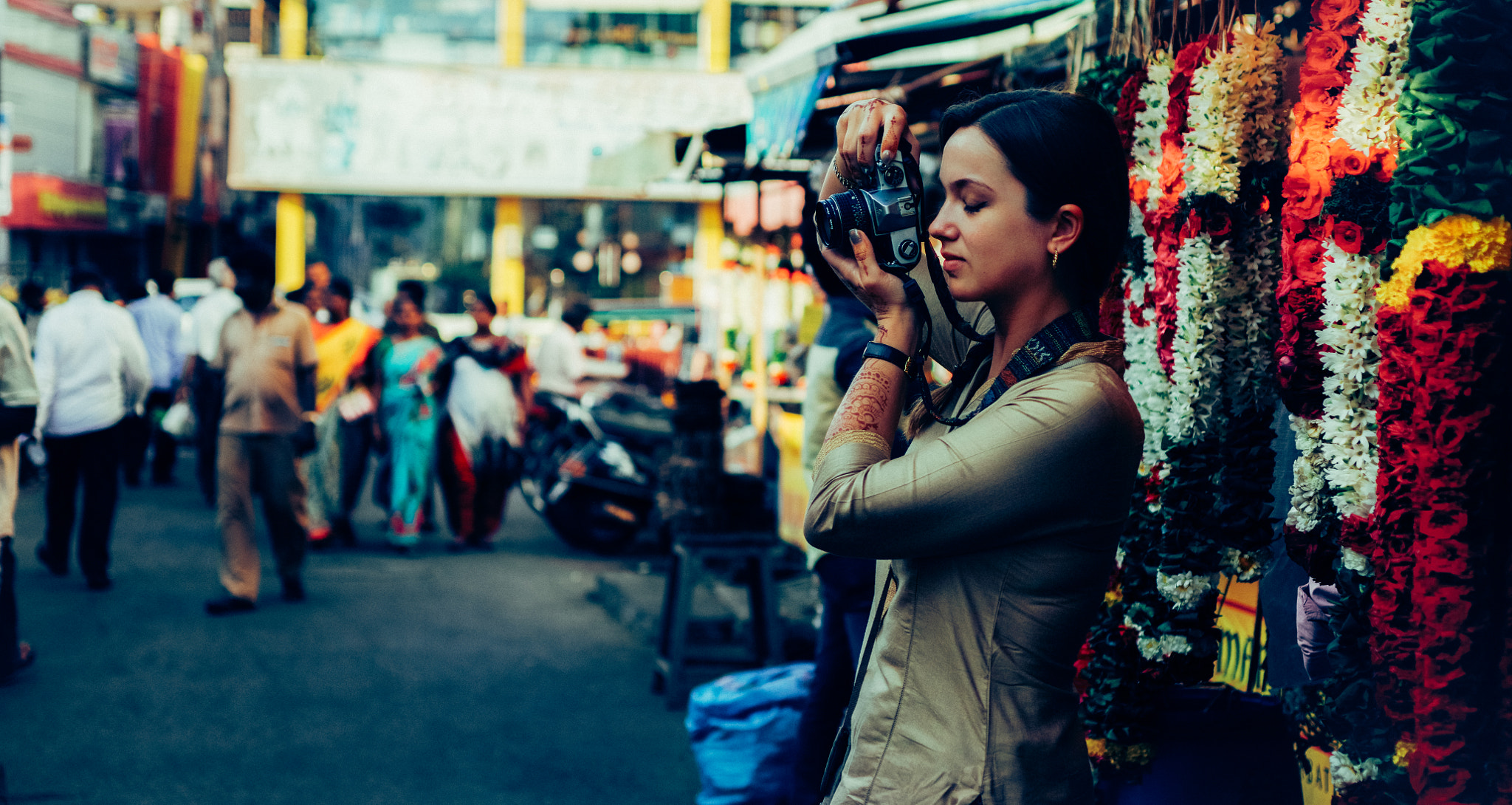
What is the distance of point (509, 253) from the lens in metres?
20.2

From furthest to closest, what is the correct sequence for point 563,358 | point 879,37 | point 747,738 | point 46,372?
point 563,358, point 46,372, point 879,37, point 747,738

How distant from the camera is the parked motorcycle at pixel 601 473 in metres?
9.59

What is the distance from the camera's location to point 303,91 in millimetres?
19250

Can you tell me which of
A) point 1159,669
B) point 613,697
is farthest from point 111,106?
point 1159,669

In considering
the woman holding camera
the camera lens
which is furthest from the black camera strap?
the camera lens

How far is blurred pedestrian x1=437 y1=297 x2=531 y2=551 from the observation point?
9695 millimetres

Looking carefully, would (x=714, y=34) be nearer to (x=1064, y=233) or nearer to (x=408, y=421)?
(x=408, y=421)

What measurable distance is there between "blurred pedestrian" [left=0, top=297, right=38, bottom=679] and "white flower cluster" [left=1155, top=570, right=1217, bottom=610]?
5.03 metres

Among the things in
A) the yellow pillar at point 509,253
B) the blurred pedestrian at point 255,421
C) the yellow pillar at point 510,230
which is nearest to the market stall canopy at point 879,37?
the blurred pedestrian at point 255,421

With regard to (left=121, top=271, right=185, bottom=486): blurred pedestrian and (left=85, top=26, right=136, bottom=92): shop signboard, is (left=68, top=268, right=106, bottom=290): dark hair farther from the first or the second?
(left=85, top=26, right=136, bottom=92): shop signboard

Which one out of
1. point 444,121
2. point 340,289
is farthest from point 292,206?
point 340,289

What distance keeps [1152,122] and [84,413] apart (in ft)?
22.8

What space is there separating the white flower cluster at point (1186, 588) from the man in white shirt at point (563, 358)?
843 centimetres

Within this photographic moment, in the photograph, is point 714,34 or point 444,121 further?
point 714,34
